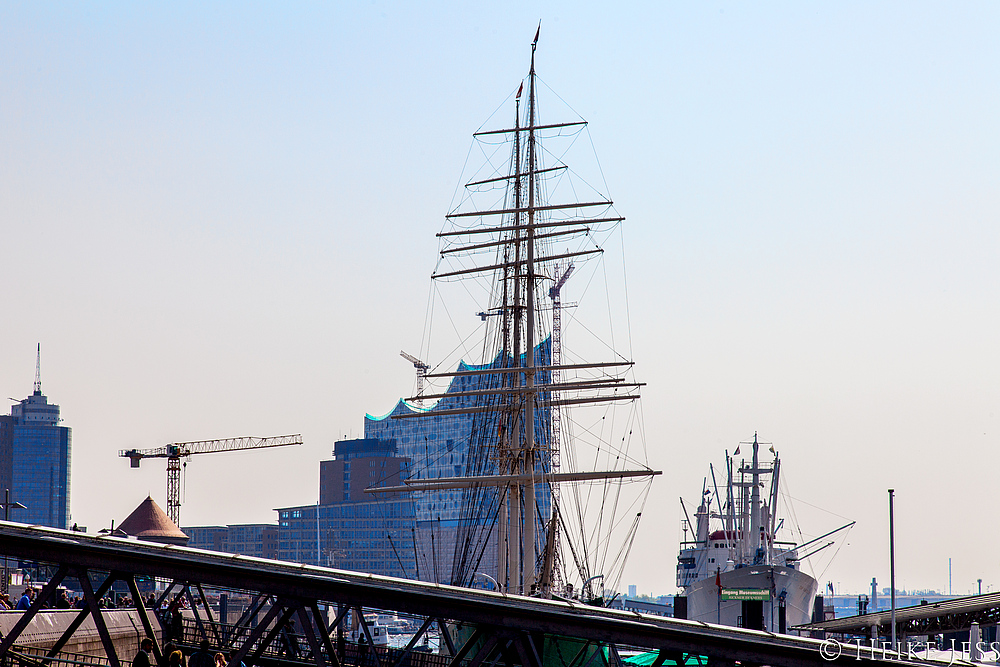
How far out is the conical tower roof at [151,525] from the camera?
105 meters

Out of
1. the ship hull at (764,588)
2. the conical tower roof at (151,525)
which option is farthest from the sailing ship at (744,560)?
the conical tower roof at (151,525)

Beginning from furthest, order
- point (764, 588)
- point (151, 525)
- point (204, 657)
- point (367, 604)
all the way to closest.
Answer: point (151, 525) < point (764, 588) < point (204, 657) < point (367, 604)

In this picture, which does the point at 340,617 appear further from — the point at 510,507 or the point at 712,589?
the point at 712,589

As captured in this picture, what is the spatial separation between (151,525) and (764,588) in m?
50.0

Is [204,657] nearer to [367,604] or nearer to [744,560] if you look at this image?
[367,604]

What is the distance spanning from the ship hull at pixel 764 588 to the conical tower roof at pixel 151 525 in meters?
42.8

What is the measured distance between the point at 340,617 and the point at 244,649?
13.7 ft

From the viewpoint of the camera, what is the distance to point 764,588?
307 feet

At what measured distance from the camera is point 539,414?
7288cm

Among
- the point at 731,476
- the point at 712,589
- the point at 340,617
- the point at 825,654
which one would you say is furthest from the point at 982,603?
the point at 731,476

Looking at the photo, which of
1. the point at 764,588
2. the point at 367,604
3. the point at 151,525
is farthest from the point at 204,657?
the point at 151,525

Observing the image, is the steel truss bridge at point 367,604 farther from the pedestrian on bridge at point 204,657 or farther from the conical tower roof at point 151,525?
the conical tower roof at point 151,525

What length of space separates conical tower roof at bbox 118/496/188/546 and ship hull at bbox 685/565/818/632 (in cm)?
4277

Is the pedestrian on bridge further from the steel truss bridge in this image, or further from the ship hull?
the ship hull
